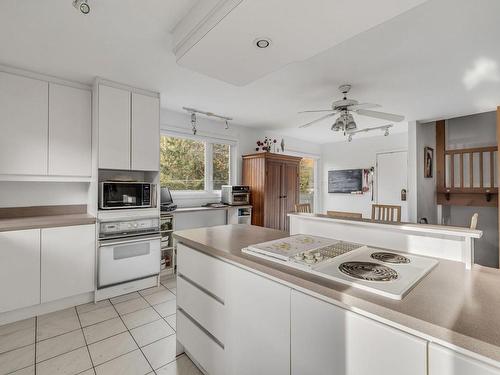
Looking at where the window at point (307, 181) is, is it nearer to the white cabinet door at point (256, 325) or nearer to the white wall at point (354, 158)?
the white wall at point (354, 158)

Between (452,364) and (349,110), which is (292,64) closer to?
(349,110)

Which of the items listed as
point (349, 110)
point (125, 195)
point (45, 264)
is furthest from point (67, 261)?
point (349, 110)

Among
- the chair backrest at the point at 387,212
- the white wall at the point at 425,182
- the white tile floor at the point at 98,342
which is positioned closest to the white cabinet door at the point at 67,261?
the white tile floor at the point at 98,342

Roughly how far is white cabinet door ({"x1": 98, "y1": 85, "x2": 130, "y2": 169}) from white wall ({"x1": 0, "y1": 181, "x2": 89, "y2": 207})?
0.66 meters

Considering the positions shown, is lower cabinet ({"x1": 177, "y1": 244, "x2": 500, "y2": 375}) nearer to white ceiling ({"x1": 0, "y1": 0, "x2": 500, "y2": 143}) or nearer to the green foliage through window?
white ceiling ({"x1": 0, "y1": 0, "x2": 500, "y2": 143})

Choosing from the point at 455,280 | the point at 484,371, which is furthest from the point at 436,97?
the point at 484,371

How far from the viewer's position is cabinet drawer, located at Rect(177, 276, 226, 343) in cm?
146

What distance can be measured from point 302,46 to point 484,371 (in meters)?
1.78

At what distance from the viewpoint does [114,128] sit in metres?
2.83

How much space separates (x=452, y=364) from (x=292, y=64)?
92.9 inches

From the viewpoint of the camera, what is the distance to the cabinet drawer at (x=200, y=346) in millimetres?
1479

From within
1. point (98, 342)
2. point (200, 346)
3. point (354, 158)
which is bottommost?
point (98, 342)

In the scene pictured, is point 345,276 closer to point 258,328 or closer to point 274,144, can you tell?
point 258,328

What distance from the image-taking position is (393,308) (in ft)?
2.49
